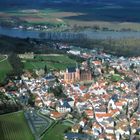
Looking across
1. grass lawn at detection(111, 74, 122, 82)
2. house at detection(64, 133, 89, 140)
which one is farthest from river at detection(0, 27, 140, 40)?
house at detection(64, 133, 89, 140)

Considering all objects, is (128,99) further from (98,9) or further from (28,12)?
(98,9)

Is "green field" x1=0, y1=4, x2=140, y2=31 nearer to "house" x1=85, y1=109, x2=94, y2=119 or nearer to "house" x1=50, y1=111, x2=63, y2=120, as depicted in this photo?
"house" x1=85, y1=109, x2=94, y2=119

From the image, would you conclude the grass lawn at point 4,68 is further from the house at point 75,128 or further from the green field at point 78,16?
the green field at point 78,16

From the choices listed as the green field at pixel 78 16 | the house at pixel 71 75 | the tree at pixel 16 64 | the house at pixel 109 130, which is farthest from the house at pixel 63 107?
the green field at pixel 78 16

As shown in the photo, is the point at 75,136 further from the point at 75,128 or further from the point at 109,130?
the point at 109,130

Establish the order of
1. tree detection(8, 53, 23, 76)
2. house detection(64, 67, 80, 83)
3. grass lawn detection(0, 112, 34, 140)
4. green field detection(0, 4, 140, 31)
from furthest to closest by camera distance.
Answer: green field detection(0, 4, 140, 31) → tree detection(8, 53, 23, 76) → house detection(64, 67, 80, 83) → grass lawn detection(0, 112, 34, 140)

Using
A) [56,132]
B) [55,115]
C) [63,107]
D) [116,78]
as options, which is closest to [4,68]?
[116,78]
